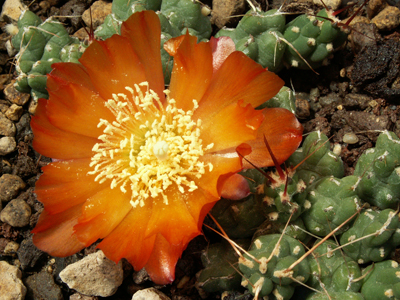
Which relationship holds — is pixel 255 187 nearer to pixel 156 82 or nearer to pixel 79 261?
pixel 156 82

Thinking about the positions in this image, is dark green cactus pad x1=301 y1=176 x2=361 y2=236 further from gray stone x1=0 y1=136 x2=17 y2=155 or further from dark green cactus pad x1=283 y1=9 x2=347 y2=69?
gray stone x1=0 y1=136 x2=17 y2=155

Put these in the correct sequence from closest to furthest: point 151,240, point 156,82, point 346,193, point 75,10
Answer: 1. point 151,240
2. point 346,193
3. point 156,82
4. point 75,10

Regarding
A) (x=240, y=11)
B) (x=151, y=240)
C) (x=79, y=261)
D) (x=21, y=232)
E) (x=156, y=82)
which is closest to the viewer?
(x=151, y=240)

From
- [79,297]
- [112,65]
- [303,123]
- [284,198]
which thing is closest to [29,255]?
[79,297]

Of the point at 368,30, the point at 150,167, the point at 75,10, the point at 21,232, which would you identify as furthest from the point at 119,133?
the point at 368,30

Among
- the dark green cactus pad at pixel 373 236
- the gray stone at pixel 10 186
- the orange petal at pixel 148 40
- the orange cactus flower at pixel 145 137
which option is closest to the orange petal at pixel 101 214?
the orange cactus flower at pixel 145 137
